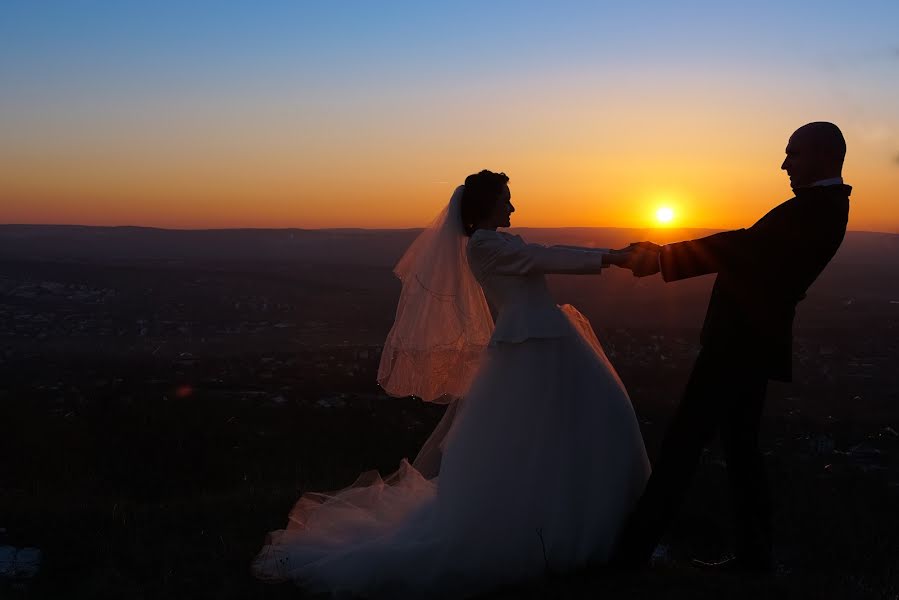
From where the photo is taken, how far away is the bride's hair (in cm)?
544

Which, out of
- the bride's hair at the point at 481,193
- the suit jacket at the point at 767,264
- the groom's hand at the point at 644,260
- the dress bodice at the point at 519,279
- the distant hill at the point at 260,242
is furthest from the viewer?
the distant hill at the point at 260,242

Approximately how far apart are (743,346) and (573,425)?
3.78ft

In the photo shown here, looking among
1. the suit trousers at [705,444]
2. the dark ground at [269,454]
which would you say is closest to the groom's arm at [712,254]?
the suit trousers at [705,444]

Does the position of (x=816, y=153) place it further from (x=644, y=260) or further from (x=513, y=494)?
(x=513, y=494)

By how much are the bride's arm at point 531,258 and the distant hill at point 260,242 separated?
6693 centimetres

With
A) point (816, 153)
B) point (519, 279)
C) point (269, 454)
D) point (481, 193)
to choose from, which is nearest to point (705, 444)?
Result: point (519, 279)

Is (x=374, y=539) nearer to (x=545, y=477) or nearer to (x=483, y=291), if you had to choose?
(x=545, y=477)

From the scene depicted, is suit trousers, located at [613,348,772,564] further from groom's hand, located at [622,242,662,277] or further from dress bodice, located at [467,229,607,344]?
dress bodice, located at [467,229,607,344]

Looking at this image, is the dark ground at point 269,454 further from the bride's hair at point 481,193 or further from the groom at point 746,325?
the bride's hair at point 481,193

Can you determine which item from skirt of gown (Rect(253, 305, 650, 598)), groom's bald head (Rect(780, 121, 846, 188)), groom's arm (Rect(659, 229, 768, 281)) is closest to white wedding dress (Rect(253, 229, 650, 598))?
skirt of gown (Rect(253, 305, 650, 598))

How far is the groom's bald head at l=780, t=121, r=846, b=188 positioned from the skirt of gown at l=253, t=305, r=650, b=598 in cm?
171

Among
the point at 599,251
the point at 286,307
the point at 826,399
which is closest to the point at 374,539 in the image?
the point at 599,251

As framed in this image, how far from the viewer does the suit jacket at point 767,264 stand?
4703mm

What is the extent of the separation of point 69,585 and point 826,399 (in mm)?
14060
